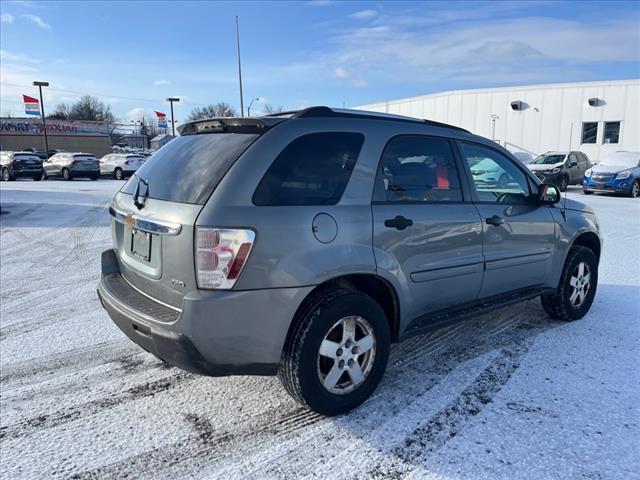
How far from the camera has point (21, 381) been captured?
343 cm

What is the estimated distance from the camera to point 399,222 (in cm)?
315

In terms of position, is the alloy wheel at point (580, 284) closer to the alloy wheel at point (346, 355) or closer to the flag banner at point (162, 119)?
the alloy wheel at point (346, 355)

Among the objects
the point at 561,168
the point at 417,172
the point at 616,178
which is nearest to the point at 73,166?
the point at 561,168

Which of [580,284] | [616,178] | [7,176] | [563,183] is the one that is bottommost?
[563,183]

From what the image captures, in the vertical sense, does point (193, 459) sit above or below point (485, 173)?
below

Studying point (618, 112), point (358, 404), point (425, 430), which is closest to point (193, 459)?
point (358, 404)

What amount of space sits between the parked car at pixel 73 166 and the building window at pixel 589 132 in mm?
27413

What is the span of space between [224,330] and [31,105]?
173 ft

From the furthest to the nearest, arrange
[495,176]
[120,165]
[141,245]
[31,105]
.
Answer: [31,105]
[120,165]
[495,176]
[141,245]

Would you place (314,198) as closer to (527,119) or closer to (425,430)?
(425,430)

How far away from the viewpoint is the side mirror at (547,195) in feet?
13.7

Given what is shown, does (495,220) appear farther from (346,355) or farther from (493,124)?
(493,124)

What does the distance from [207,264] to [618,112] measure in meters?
30.3

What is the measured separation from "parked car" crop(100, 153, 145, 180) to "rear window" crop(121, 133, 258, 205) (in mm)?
25770
